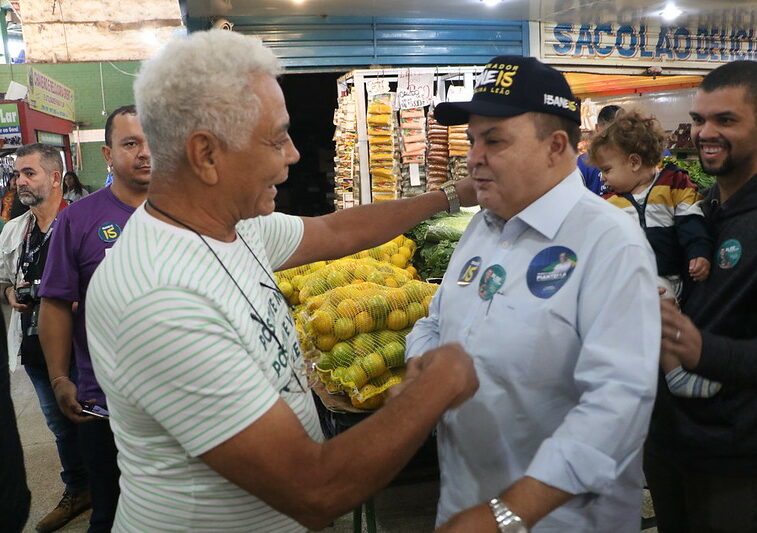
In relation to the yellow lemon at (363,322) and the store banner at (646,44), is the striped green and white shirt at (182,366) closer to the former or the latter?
the yellow lemon at (363,322)

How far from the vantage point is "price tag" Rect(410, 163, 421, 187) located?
621 centimetres

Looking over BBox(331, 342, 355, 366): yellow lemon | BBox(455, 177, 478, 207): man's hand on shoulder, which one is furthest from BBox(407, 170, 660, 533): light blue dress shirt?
BBox(331, 342, 355, 366): yellow lemon

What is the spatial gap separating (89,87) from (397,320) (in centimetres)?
1280

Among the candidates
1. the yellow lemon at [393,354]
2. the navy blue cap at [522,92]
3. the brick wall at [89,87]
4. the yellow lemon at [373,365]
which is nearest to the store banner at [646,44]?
the yellow lemon at [393,354]

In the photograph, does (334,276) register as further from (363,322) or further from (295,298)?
(363,322)

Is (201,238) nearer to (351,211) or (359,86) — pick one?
(351,211)

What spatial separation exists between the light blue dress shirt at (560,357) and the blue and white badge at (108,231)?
5.79 feet

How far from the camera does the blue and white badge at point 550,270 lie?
133 centimetres

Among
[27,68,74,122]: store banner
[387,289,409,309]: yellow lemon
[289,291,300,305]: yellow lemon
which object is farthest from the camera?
[27,68,74,122]: store banner

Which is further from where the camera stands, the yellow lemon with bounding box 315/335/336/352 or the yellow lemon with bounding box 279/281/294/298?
the yellow lemon with bounding box 279/281/294/298

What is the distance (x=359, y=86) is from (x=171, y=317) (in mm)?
5511

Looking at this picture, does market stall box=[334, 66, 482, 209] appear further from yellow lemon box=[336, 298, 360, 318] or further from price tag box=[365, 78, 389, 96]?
yellow lemon box=[336, 298, 360, 318]

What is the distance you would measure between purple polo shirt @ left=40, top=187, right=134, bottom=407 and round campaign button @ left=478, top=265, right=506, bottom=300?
1.90m

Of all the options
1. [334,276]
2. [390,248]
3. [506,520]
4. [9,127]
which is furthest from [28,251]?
[9,127]
